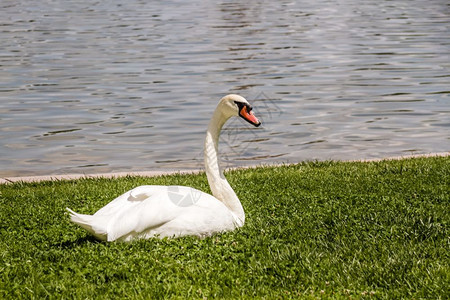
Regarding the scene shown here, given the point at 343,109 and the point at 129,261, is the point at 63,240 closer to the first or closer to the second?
the point at 129,261

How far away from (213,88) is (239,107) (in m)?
13.5

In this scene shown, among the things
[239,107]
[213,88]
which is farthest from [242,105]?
[213,88]

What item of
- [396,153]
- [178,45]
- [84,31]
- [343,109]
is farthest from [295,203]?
[84,31]

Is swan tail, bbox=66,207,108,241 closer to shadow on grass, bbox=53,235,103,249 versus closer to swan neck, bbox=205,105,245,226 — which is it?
shadow on grass, bbox=53,235,103,249

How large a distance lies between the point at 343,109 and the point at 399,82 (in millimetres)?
4136

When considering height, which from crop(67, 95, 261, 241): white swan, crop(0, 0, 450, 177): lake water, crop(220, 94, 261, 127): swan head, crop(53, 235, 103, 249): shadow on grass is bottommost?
crop(0, 0, 450, 177): lake water

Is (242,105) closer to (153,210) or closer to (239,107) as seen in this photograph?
(239,107)

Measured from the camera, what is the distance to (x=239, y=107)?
25.5ft

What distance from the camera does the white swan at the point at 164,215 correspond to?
22.8 feet

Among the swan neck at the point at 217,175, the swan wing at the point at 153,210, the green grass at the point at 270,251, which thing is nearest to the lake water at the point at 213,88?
the green grass at the point at 270,251

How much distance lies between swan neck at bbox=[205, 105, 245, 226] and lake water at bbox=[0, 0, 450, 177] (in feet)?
18.1

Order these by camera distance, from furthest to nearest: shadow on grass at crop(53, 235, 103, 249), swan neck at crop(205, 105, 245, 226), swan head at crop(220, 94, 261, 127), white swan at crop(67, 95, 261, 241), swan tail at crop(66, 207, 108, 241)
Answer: swan neck at crop(205, 105, 245, 226) → swan head at crop(220, 94, 261, 127) → shadow on grass at crop(53, 235, 103, 249) → white swan at crop(67, 95, 261, 241) → swan tail at crop(66, 207, 108, 241)

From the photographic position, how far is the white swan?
274 inches

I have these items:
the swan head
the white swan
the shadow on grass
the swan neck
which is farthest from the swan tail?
the swan head
